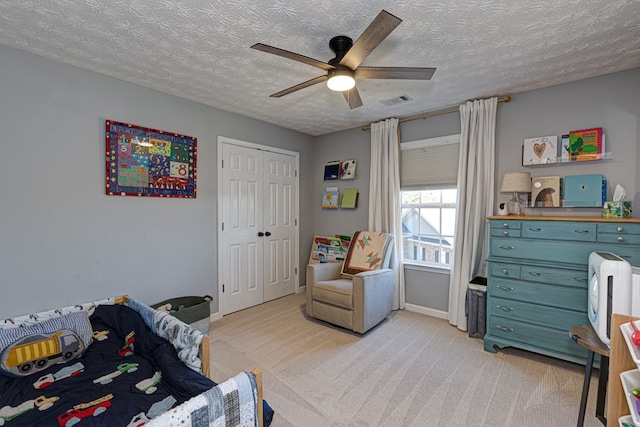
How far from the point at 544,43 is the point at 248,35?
2.10 meters

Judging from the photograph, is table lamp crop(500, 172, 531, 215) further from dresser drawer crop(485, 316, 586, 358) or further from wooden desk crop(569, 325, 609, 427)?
wooden desk crop(569, 325, 609, 427)

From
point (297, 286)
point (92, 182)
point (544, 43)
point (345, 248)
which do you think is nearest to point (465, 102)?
point (544, 43)

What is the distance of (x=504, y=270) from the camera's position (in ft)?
8.59

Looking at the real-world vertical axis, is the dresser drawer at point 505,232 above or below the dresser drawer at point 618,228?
below

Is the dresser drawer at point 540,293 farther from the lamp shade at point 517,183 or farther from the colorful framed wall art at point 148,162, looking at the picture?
the colorful framed wall art at point 148,162

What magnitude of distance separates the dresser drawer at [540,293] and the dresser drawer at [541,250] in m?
0.22

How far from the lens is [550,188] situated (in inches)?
109

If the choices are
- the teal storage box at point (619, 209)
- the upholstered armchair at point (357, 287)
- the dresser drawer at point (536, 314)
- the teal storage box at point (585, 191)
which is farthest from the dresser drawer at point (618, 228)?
the upholstered armchair at point (357, 287)

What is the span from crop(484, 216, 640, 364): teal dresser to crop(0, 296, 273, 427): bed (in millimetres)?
2251

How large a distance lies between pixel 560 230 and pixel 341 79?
2158 mm

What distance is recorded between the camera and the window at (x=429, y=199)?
11.5ft

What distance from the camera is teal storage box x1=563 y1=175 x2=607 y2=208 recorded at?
253cm

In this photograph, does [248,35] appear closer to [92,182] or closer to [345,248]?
[92,182]

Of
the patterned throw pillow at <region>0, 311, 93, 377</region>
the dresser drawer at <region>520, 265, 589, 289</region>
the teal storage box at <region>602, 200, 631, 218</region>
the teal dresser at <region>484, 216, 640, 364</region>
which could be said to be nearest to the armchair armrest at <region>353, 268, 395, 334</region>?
the teal dresser at <region>484, 216, 640, 364</region>
